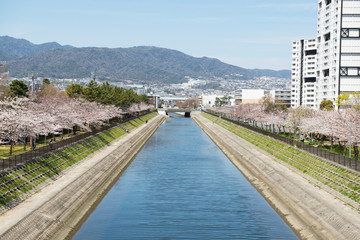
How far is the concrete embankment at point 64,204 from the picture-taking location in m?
31.9

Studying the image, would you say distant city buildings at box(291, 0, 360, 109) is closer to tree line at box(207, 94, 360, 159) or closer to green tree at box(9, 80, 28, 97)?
tree line at box(207, 94, 360, 159)

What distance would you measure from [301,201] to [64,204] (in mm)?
23311

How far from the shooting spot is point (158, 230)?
124 feet

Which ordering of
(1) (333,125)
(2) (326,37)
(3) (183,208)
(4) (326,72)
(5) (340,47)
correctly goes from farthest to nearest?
(4) (326,72), (2) (326,37), (5) (340,47), (1) (333,125), (3) (183,208)

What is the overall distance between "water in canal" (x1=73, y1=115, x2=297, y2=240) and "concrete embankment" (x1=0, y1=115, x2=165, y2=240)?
1.28 metres

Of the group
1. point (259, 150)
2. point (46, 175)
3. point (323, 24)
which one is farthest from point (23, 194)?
point (323, 24)

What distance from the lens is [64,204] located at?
40.9m

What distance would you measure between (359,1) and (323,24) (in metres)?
15.2

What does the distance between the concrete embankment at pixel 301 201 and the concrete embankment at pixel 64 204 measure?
19.9 metres

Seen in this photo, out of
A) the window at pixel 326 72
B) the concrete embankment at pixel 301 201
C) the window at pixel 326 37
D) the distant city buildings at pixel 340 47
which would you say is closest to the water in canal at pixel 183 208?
the concrete embankment at pixel 301 201

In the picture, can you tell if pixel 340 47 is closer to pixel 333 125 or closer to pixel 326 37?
pixel 326 37

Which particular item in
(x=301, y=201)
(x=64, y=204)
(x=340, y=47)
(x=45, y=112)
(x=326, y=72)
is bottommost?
(x=301, y=201)

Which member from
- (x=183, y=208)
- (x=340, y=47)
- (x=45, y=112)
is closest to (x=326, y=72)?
(x=340, y=47)

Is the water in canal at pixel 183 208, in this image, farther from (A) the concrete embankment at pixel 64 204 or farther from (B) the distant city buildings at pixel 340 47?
(B) the distant city buildings at pixel 340 47
